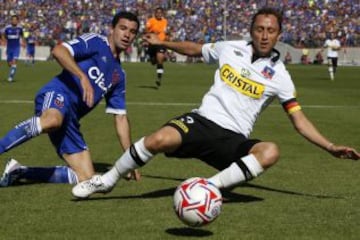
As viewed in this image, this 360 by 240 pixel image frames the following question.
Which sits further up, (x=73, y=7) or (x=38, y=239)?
(x=38, y=239)

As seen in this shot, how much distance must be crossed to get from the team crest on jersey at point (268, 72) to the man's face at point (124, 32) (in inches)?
59.8

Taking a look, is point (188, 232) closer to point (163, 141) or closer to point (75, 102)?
point (163, 141)

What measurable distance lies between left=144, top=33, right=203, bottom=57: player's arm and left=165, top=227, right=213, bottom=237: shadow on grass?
2.10 m

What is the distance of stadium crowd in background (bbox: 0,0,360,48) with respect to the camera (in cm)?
6034

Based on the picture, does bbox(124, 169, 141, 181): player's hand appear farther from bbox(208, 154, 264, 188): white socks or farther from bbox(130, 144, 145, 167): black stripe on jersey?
bbox(208, 154, 264, 188): white socks

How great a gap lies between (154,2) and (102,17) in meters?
4.85

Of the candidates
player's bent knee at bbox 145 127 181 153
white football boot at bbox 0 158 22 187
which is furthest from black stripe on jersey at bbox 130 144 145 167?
white football boot at bbox 0 158 22 187

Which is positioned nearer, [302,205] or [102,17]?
[302,205]

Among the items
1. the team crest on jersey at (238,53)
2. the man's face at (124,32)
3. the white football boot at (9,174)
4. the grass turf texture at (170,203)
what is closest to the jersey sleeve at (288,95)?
the team crest on jersey at (238,53)

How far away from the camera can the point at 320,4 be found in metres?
63.2

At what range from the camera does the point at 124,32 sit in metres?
7.61

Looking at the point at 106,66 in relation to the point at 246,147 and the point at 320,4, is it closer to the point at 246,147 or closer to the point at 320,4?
the point at 246,147

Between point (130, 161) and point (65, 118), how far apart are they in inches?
55.3

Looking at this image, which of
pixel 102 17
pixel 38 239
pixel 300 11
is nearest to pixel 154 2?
pixel 102 17
